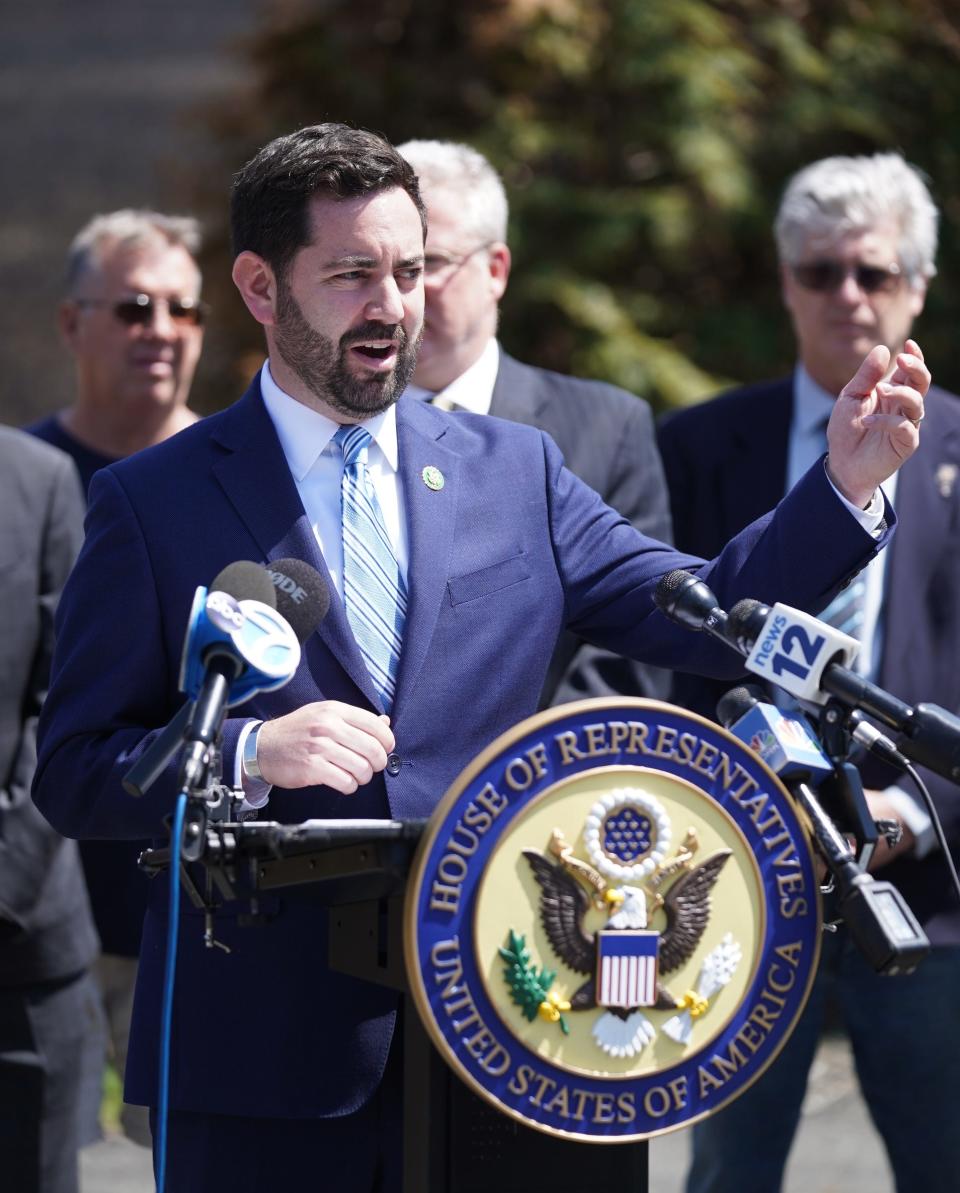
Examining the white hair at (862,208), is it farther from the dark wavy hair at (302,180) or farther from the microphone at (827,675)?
the microphone at (827,675)

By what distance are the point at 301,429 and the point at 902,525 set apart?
169 centimetres

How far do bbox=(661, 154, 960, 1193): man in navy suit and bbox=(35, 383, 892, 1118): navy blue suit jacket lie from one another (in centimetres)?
128

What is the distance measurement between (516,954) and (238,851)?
0.35m

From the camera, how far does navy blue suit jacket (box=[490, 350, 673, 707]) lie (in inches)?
158

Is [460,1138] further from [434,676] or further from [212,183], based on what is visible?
[212,183]

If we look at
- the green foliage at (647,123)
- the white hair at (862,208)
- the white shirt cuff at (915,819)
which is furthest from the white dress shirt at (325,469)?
the green foliage at (647,123)

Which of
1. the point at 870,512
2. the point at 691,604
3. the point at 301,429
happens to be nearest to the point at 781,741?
the point at 691,604

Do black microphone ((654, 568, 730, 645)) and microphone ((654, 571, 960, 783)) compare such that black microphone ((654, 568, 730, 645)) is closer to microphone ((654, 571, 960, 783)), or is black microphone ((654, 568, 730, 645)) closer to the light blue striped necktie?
microphone ((654, 571, 960, 783))

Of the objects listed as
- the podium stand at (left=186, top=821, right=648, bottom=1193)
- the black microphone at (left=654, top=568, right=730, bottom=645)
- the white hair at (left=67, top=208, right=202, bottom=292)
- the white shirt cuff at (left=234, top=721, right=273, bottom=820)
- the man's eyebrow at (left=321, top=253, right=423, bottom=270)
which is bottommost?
the podium stand at (left=186, top=821, right=648, bottom=1193)

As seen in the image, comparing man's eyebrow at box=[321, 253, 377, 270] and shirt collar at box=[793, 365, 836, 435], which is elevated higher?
shirt collar at box=[793, 365, 836, 435]

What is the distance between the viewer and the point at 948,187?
6.95 m

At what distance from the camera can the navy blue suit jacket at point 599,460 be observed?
13.2 feet

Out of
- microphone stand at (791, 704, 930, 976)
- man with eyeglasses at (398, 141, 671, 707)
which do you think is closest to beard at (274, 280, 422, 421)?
microphone stand at (791, 704, 930, 976)

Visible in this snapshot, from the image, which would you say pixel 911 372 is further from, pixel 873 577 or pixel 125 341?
pixel 125 341
